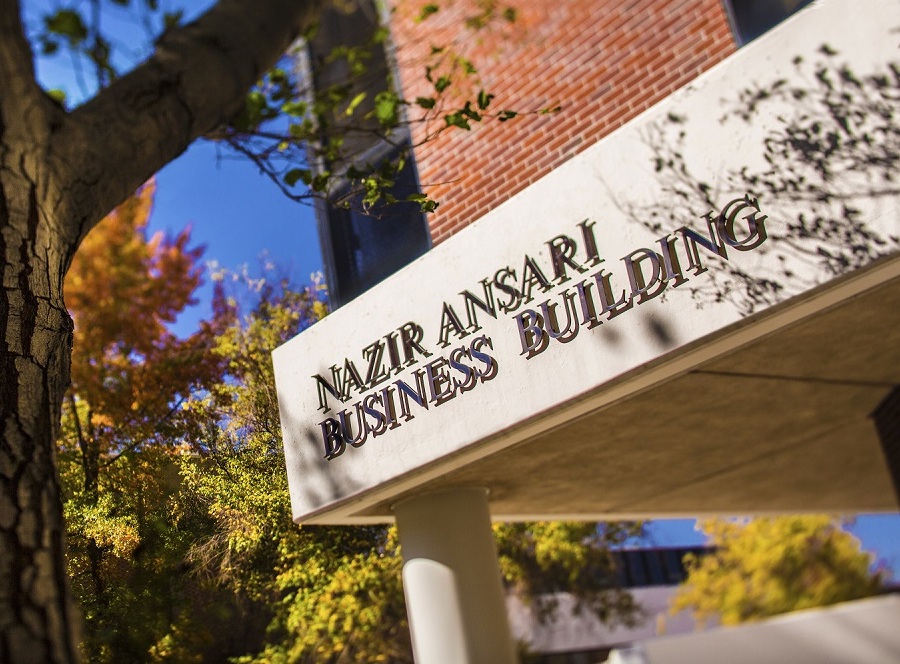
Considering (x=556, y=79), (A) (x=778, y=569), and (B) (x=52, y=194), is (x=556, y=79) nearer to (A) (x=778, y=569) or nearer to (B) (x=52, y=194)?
(B) (x=52, y=194)

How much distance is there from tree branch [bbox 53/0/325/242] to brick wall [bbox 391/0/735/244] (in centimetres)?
238

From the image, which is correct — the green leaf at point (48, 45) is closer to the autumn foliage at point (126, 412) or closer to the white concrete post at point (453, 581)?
the autumn foliage at point (126, 412)

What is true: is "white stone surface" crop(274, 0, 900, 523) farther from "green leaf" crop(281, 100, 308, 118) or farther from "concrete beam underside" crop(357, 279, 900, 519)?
"green leaf" crop(281, 100, 308, 118)

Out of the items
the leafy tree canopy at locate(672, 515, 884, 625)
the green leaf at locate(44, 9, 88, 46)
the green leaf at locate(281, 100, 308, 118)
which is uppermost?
the green leaf at locate(281, 100, 308, 118)

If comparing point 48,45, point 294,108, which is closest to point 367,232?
point 294,108

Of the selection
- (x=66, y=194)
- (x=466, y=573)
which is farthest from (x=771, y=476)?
(x=66, y=194)

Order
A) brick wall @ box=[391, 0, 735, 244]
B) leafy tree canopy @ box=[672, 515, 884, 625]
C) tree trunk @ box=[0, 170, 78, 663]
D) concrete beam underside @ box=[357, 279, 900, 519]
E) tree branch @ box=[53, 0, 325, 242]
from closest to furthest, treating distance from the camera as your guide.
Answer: tree trunk @ box=[0, 170, 78, 663]
tree branch @ box=[53, 0, 325, 242]
concrete beam underside @ box=[357, 279, 900, 519]
brick wall @ box=[391, 0, 735, 244]
leafy tree canopy @ box=[672, 515, 884, 625]

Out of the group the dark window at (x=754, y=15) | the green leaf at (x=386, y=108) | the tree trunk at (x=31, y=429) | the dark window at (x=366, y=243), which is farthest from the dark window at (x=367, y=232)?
the tree trunk at (x=31, y=429)

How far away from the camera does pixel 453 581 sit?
20.5 ft

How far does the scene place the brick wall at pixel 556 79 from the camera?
6.26 metres

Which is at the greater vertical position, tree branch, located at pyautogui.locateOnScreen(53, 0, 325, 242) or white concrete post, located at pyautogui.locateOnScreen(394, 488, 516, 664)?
tree branch, located at pyautogui.locateOnScreen(53, 0, 325, 242)

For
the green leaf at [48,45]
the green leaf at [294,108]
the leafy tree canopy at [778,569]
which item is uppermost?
the green leaf at [294,108]

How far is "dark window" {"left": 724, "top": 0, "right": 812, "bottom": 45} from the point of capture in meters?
5.77

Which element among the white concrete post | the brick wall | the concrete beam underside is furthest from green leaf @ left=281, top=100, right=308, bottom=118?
the white concrete post
